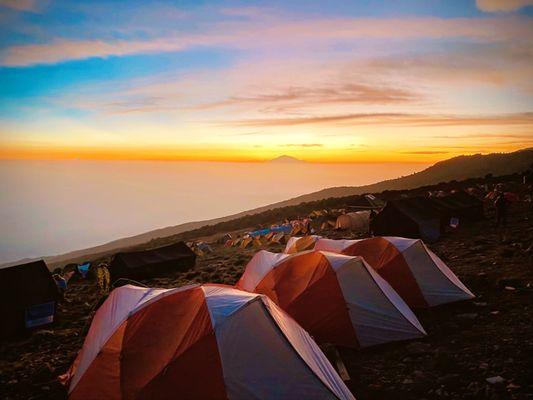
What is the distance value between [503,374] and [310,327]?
3.94m

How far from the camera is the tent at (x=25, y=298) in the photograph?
38.9 ft

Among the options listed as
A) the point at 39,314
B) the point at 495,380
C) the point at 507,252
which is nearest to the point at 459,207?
the point at 507,252

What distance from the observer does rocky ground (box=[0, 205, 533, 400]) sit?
23.1 feet

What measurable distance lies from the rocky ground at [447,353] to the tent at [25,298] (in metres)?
0.47

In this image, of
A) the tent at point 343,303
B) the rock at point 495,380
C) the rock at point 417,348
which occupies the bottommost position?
the rock at point 417,348

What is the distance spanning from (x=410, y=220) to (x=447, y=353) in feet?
48.7

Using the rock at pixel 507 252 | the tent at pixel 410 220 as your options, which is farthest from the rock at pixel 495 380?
the tent at pixel 410 220

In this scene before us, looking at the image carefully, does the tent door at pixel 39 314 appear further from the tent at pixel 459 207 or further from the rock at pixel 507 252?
the tent at pixel 459 207

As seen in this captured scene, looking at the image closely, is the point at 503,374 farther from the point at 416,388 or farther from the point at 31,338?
the point at 31,338

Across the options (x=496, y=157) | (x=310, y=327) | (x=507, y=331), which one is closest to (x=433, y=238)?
(x=507, y=331)

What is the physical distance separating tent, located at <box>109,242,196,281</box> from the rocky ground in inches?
169

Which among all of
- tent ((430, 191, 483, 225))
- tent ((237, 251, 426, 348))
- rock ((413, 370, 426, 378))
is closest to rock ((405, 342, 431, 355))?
tent ((237, 251, 426, 348))

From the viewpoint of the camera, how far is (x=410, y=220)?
22266 millimetres

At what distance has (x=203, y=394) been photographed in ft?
18.9
